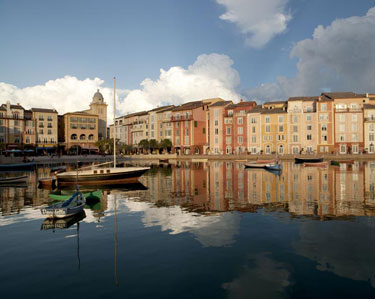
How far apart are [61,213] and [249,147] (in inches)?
3304

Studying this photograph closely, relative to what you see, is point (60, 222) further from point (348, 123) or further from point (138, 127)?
point (138, 127)

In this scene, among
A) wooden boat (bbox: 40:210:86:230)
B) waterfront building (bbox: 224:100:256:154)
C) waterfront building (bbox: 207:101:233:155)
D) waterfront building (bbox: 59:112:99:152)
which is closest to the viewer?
wooden boat (bbox: 40:210:86:230)

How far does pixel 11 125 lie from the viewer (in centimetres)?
9881

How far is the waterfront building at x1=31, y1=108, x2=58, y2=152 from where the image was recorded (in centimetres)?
10556

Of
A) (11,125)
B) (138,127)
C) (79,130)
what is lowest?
(79,130)

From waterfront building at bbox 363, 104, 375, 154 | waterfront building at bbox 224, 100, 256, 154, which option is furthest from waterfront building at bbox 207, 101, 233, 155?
waterfront building at bbox 363, 104, 375, 154

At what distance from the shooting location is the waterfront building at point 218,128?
335 ft

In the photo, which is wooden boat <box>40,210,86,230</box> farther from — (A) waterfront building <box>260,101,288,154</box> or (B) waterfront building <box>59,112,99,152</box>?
(B) waterfront building <box>59,112,99,152</box>

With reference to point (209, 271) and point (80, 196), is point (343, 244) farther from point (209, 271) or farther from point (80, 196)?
point (80, 196)

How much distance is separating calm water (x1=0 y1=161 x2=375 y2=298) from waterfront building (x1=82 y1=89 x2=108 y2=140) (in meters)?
111

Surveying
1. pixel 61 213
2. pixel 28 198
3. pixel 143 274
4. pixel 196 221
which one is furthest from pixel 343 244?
pixel 28 198

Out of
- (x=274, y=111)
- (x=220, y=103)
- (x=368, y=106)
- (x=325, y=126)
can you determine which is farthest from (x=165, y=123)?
(x=368, y=106)

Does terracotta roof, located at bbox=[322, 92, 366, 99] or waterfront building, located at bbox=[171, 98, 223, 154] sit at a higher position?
terracotta roof, located at bbox=[322, 92, 366, 99]

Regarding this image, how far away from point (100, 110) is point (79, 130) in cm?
2082
